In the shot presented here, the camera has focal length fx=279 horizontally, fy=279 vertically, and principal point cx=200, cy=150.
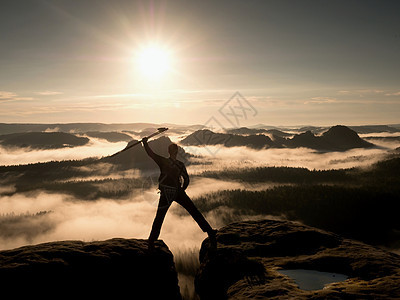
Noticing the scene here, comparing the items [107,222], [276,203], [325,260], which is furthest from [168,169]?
Result: [107,222]

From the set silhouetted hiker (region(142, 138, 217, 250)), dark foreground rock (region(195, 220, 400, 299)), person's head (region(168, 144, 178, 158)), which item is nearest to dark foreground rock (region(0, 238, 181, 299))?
silhouetted hiker (region(142, 138, 217, 250))

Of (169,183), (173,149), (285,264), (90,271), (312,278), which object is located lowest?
(285,264)

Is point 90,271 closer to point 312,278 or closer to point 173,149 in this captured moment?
point 173,149

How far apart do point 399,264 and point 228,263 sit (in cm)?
718

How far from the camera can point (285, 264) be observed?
12.8m

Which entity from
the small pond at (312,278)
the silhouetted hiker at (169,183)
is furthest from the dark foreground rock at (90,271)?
the small pond at (312,278)

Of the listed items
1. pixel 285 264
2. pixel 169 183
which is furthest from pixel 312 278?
pixel 169 183

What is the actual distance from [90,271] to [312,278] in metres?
8.74

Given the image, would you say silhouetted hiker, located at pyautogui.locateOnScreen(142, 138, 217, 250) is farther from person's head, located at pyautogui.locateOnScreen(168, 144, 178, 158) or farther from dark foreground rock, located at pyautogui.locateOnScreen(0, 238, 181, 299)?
dark foreground rock, located at pyautogui.locateOnScreen(0, 238, 181, 299)

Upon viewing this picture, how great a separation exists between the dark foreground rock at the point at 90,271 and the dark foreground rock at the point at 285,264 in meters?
2.33

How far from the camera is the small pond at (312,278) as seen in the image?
1053 centimetres

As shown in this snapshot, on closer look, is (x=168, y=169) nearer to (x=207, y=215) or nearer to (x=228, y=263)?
(x=228, y=263)

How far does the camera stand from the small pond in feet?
34.6

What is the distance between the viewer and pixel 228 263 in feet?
43.4
